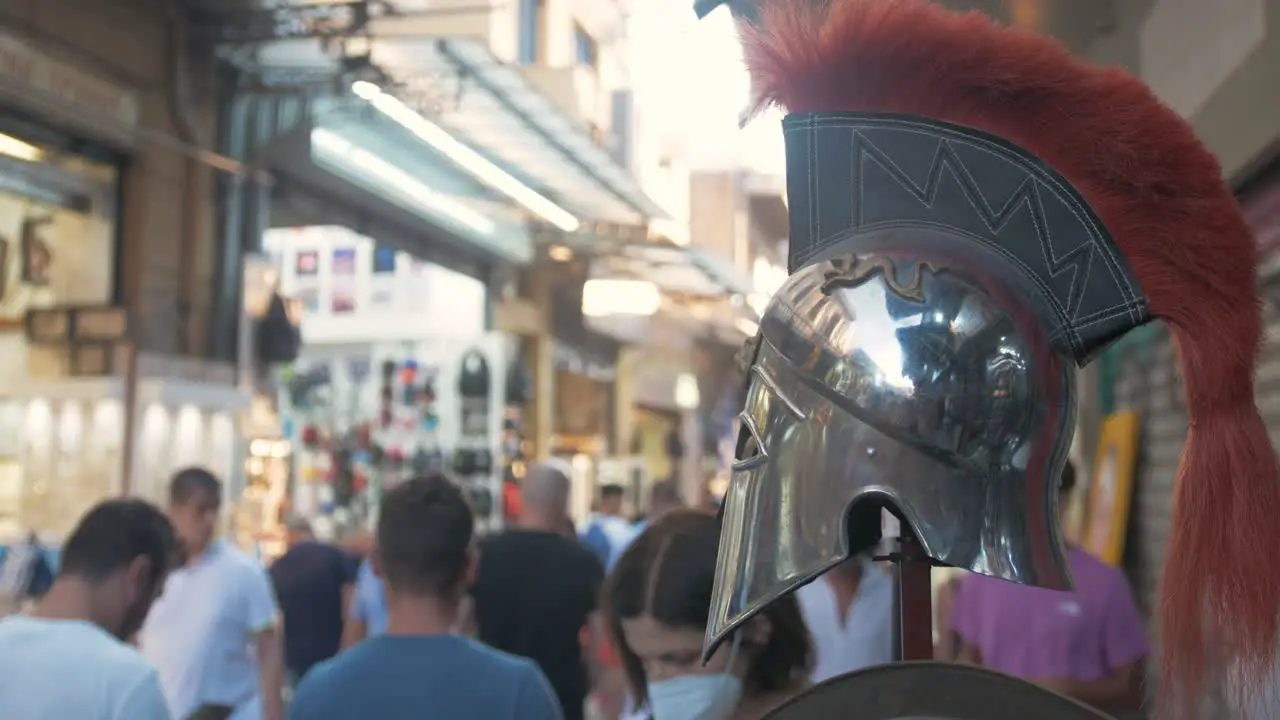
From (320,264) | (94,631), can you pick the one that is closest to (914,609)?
(94,631)

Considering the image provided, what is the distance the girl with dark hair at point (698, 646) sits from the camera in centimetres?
217

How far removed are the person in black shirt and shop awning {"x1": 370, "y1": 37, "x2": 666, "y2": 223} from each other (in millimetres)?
4694

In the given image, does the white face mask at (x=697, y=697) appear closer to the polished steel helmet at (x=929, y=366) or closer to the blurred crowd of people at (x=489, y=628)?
the blurred crowd of people at (x=489, y=628)

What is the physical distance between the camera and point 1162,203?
1.43 metres

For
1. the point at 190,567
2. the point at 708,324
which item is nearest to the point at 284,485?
the point at 190,567

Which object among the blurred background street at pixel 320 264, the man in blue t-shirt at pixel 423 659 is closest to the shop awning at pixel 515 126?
the blurred background street at pixel 320 264

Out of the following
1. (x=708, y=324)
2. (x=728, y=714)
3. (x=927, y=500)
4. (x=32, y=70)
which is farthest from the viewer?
(x=708, y=324)

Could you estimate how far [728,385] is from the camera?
31.7m

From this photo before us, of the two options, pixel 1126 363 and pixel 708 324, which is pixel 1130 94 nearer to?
pixel 1126 363

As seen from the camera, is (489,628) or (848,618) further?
(489,628)

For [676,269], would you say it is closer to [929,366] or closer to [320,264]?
[320,264]

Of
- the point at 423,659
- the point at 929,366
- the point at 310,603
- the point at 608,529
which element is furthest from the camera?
the point at 608,529

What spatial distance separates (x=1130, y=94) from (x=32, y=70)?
8367 mm

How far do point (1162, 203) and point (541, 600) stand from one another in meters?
→ 3.85
